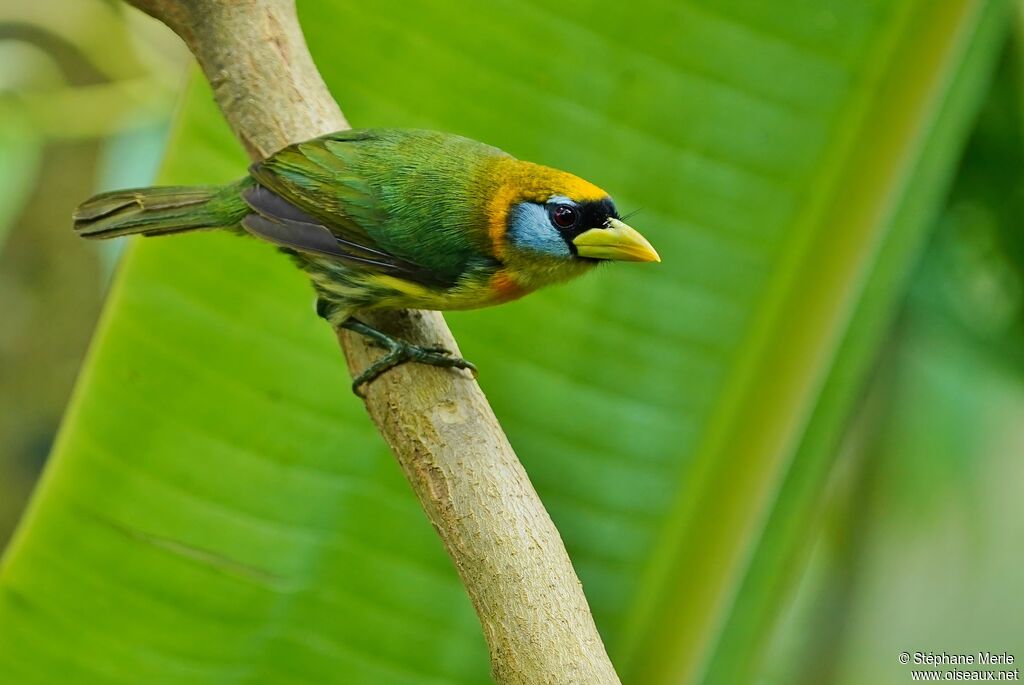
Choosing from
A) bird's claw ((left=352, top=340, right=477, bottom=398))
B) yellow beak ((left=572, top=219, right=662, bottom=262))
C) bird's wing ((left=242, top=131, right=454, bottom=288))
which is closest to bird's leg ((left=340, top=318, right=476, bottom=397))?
bird's claw ((left=352, top=340, right=477, bottom=398))

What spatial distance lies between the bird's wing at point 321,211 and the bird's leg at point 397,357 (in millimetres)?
122

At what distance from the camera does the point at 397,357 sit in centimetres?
193

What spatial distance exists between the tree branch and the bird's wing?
0.08 m

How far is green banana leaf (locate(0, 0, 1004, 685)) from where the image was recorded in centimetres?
186

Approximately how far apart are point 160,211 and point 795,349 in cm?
127

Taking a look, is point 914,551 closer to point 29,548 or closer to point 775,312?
point 775,312

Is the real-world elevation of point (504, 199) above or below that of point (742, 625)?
above

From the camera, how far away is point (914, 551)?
3.78 meters

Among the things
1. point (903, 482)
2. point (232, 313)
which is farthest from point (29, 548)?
point (903, 482)

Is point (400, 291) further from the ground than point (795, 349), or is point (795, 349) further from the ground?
point (795, 349)

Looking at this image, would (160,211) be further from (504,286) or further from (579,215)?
(579,215)

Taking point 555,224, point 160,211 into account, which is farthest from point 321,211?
point 555,224

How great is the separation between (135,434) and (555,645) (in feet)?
3.23

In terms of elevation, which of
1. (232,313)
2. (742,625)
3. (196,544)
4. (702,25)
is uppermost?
(702,25)
